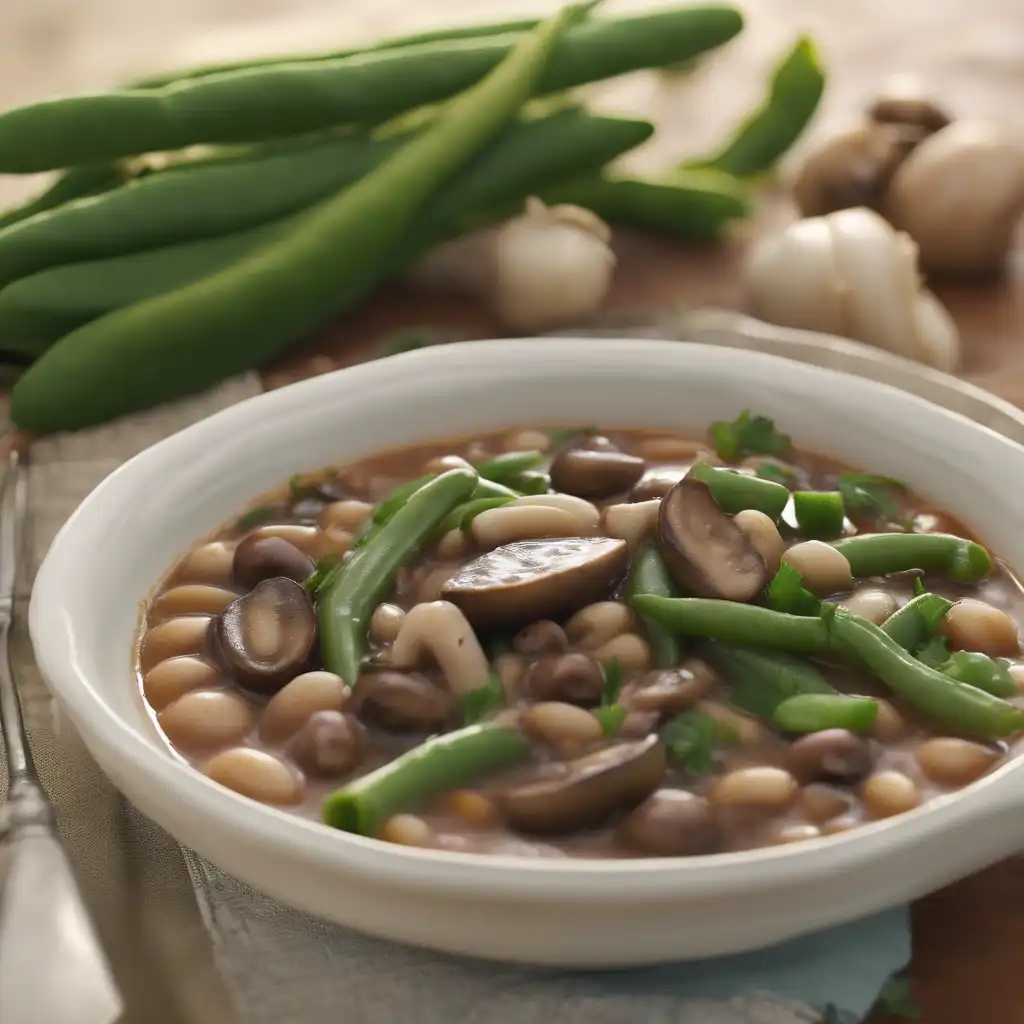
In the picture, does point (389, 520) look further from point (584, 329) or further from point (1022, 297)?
Result: point (1022, 297)

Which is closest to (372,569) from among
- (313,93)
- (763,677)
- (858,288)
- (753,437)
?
(763,677)

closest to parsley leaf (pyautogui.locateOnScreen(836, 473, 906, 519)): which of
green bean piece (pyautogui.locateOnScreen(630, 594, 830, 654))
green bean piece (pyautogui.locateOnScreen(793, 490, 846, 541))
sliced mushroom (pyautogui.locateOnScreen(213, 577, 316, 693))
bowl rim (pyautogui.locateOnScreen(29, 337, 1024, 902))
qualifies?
green bean piece (pyautogui.locateOnScreen(793, 490, 846, 541))

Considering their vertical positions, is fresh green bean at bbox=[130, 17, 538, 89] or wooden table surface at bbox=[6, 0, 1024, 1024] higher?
fresh green bean at bbox=[130, 17, 538, 89]

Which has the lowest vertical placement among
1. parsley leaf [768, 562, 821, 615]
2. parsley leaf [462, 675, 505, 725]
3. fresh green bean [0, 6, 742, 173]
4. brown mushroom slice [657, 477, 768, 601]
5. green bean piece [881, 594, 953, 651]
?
green bean piece [881, 594, 953, 651]

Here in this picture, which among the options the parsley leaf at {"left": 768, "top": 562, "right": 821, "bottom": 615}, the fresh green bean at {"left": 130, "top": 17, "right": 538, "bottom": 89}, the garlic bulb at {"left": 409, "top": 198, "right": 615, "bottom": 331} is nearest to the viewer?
the parsley leaf at {"left": 768, "top": 562, "right": 821, "bottom": 615}

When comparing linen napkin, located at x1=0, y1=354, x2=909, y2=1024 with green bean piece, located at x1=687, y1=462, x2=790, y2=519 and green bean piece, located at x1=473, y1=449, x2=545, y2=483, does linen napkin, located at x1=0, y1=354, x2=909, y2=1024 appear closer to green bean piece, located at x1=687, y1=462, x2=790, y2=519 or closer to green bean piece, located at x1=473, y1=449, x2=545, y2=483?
green bean piece, located at x1=687, y1=462, x2=790, y2=519

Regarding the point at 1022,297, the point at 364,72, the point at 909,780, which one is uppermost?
the point at 364,72

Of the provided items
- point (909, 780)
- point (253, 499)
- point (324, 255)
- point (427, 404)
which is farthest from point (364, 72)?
point (909, 780)
